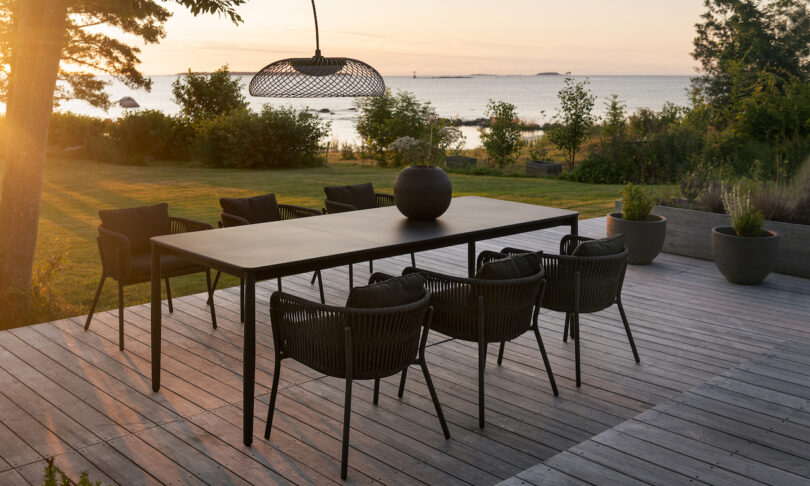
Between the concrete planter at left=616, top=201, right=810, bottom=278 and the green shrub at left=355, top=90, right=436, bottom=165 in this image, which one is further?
the green shrub at left=355, top=90, right=436, bottom=165

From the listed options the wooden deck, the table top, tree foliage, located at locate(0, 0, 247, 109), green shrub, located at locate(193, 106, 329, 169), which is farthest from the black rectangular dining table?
green shrub, located at locate(193, 106, 329, 169)

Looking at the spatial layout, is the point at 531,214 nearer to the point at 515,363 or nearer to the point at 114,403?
the point at 515,363

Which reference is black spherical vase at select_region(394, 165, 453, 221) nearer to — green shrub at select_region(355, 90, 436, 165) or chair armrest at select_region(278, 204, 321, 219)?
chair armrest at select_region(278, 204, 321, 219)

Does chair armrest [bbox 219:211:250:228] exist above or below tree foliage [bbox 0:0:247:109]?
below

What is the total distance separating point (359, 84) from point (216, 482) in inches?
98.6

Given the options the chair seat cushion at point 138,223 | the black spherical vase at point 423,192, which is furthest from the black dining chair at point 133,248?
the black spherical vase at point 423,192

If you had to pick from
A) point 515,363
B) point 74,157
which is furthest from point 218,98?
point 515,363

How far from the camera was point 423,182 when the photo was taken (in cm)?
466

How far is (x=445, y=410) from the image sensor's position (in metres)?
3.65

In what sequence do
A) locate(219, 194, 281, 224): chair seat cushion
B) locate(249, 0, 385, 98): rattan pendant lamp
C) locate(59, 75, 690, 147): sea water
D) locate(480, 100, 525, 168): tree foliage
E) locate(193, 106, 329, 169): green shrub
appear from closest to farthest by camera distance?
locate(249, 0, 385, 98): rattan pendant lamp
locate(219, 194, 281, 224): chair seat cushion
locate(480, 100, 525, 168): tree foliage
locate(193, 106, 329, 169): green shrub
locate(59, 75, 690, 147): sea water

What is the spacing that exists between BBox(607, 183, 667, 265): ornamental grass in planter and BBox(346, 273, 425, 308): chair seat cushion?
160 inches

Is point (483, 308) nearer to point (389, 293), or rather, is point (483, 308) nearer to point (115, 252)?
point (389, 293)

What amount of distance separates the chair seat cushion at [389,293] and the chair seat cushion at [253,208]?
2.66m

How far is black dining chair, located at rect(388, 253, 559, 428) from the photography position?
11.4 feet
